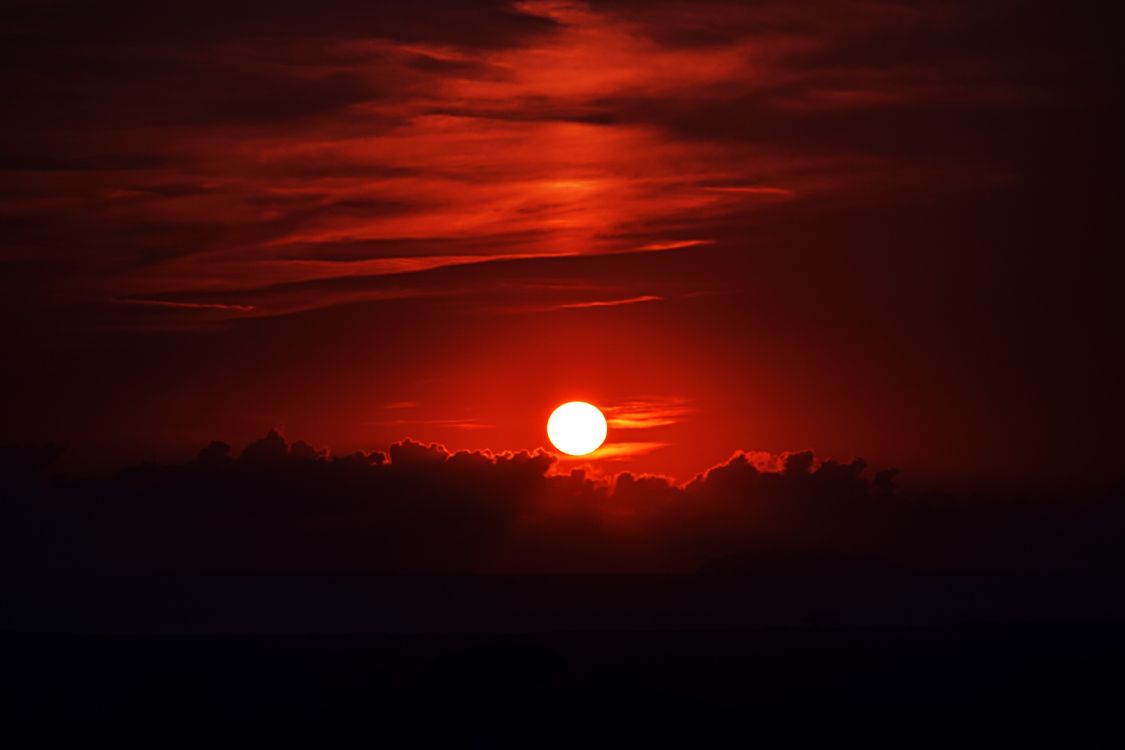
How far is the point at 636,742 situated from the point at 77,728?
2556 centimetres

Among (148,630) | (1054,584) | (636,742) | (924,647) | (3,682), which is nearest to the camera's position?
(636,742)

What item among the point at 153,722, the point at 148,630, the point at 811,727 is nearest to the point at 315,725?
the point at 153,722

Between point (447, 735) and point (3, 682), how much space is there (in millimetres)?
41656

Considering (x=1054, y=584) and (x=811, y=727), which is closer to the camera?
(x=811, y=727)

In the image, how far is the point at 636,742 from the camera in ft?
185

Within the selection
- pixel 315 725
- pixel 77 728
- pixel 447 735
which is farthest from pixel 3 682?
pixel 447 735

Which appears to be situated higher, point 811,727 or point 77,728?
point 77,728

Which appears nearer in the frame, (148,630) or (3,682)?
(3,682)

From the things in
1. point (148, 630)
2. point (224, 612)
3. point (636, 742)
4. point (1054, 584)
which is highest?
point (224, 612)

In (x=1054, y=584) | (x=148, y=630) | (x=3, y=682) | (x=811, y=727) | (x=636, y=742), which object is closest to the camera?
(x=636, y=742)

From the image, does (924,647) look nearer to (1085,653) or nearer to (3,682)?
(1085,653)

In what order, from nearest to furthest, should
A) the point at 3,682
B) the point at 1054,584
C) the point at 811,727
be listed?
the point at 811,727
the point at 3,682
the point at 1054,584

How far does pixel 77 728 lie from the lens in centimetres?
6625

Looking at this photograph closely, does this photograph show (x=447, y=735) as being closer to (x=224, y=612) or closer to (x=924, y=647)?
(x=924, y=647)
